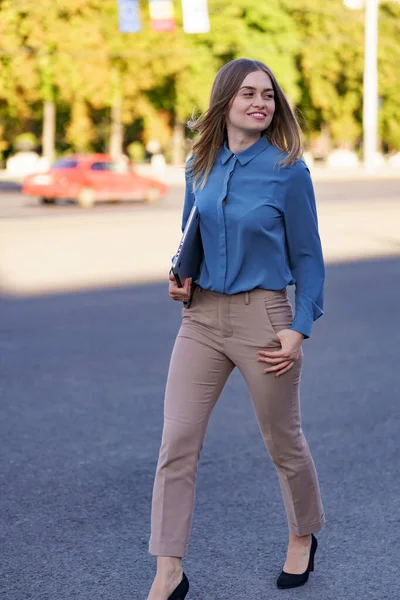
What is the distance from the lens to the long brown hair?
3.53 m

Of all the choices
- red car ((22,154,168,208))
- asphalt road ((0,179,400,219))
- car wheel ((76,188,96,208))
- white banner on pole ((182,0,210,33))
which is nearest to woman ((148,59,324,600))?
asphalt road ((0,179,400,219))

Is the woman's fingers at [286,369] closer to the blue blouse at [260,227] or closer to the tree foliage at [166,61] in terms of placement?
the blue blouse at [260,227]

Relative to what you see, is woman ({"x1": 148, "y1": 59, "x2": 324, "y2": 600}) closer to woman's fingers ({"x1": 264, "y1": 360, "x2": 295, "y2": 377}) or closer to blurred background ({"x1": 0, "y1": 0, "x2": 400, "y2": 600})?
woman's fingers ({"x1": 264, "y1": 360, "x2": 295, "y2": 377})

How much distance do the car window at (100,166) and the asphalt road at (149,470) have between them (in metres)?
20.3

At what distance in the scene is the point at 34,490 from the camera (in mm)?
4906

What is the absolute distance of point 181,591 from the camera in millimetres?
3492

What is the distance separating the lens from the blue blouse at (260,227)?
3.46 meters

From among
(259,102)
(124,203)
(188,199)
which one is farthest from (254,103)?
(124,203)

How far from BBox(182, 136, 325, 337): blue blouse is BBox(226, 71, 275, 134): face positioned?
71mm

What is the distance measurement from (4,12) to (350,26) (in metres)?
34.3

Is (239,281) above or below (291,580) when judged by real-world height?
above

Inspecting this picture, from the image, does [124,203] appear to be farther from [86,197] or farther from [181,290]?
[181,290]

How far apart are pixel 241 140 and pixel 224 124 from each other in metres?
0.10

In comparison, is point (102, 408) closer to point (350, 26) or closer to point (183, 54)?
point (183, 54)
